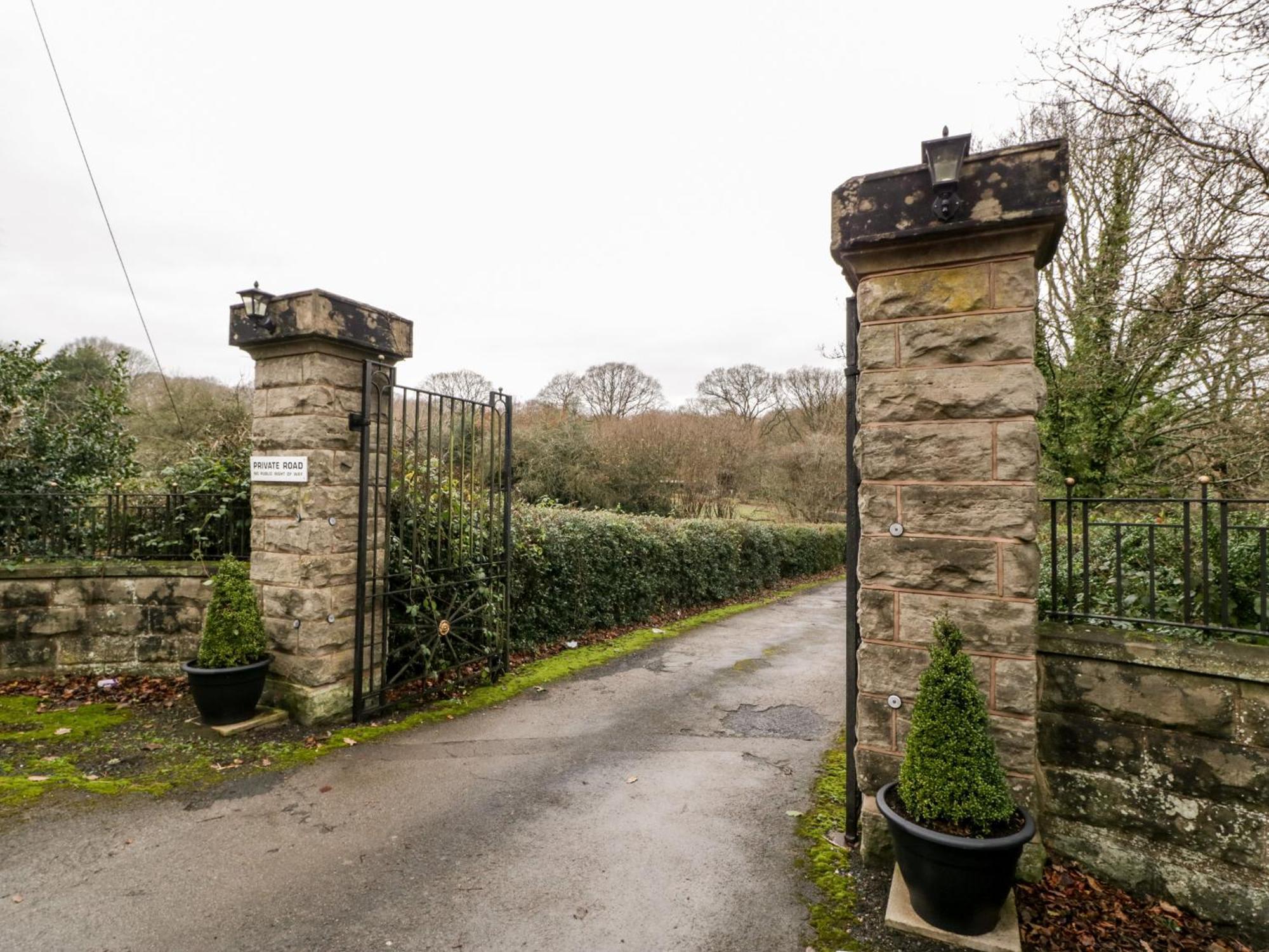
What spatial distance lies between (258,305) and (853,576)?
4.54m

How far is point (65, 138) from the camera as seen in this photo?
7.06 meters

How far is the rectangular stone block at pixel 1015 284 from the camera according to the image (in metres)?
2.75

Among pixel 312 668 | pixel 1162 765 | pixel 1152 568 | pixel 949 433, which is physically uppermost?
pixel 949 433

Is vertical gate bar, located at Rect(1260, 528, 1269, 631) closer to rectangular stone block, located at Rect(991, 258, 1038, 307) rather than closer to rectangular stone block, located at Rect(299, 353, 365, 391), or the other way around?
rectangular stone block, located at Rect(991, 258, 1038, 307)

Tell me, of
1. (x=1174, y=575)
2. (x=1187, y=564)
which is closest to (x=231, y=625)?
(x=1187, y=564)

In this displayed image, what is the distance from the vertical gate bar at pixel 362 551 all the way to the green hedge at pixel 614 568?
223cm

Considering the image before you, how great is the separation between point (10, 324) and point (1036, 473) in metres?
11.1

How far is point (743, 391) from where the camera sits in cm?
2894

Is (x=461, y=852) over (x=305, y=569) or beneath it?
beneath

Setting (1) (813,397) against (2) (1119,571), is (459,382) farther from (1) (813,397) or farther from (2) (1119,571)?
(2) (1119,571)

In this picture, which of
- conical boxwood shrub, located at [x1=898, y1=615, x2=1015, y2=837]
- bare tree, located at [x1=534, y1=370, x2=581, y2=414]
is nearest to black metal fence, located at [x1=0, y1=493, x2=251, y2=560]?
conical boxwood shrub, located at [x1=898, y1=615, x2=1015, y2=837]

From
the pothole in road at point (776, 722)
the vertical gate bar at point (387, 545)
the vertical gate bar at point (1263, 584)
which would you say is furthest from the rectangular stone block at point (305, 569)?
the vertical gate bar at point (1263, 584)

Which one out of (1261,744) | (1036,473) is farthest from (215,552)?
(1261,744)

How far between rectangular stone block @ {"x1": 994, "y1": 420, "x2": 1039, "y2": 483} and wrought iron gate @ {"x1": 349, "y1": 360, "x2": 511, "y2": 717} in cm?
371
